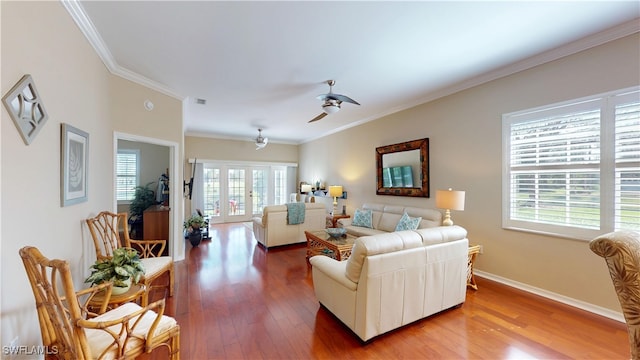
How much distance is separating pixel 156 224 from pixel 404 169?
474 cm

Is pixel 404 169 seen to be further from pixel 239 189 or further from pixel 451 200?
pixel 239 189

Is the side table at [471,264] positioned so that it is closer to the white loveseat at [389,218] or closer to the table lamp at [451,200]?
the table lamp at [451,200]

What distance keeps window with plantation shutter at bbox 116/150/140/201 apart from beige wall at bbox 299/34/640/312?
584cm

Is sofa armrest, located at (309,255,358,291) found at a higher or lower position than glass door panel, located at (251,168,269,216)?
lower

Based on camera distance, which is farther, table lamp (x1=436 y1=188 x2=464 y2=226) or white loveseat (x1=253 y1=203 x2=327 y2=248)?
white loveseat (x1=253 y1=203 x2=327 y2=248)

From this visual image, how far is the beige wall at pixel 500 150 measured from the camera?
251cm

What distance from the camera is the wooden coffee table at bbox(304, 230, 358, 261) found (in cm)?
343

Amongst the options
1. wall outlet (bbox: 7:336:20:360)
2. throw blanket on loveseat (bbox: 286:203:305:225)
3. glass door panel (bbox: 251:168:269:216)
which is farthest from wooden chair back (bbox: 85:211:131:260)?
glass door panel (bbox: 251:168:269:216)

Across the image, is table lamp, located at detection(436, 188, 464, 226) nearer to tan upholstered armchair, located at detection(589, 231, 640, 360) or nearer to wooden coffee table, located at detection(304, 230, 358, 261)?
wooden coffee table, located at detection(304, 230, 358, 261)

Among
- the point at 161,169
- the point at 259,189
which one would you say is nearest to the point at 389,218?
the point at 259,189

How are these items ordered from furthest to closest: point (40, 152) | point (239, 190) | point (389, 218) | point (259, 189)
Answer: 1. point (259, 189)
2. point (239, 190)
3. point (389, 218)
4. point (40, 152)

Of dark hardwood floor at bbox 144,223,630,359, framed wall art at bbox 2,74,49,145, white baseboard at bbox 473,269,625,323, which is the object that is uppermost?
framed wall art at bbox 2,74,49,145

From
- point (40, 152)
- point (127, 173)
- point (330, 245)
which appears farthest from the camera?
point (127, 173)

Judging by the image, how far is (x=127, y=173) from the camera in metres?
5.68
